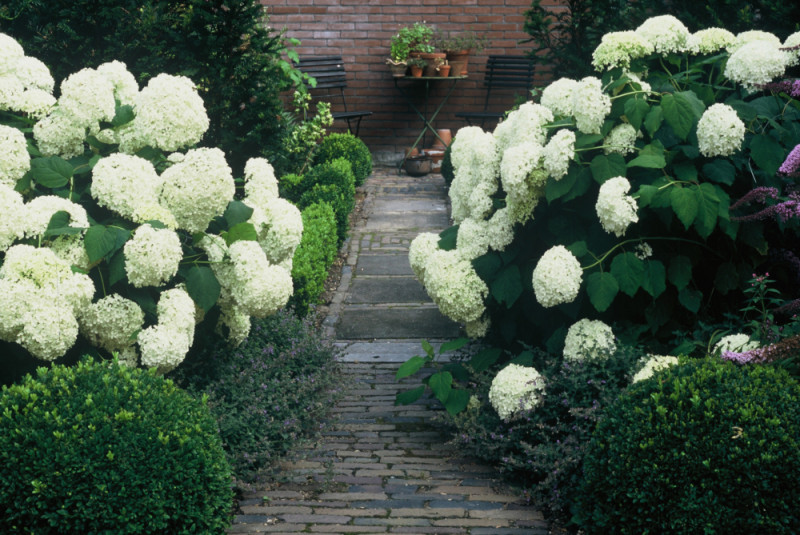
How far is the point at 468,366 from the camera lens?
4676 mm

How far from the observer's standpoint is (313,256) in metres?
6.66

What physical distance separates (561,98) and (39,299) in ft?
9.34

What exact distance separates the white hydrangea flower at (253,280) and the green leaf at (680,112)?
2.10 meters

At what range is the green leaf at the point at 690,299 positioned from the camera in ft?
13.4

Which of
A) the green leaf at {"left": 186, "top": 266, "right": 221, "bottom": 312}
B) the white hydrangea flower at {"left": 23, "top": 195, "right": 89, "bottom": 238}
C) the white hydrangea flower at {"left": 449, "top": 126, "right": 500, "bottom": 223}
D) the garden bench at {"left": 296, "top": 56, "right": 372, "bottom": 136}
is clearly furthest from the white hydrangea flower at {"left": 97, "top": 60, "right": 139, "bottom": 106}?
the garden bench at {"left": 296, "top": 56, "right": 372, "bottom": 136}

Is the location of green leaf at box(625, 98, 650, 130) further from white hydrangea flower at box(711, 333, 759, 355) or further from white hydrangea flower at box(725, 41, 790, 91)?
white hydrangea flower at box(711, 333, 759, 355)

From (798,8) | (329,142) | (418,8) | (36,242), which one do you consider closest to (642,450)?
(36,242)

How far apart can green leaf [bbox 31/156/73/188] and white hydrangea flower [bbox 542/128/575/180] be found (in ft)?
7.67

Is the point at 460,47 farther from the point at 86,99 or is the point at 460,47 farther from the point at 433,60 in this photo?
the point at 86,99

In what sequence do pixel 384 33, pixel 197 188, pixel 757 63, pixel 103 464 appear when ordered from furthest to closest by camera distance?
pixel 384 33 < pixel 757 63 < pixel 197 188 < pixel 103 464

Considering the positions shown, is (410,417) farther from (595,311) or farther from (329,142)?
(329,142)

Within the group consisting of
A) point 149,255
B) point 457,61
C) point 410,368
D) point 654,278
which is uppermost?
point 457,61

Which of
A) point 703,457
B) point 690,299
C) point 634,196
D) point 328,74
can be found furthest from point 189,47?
point 703,457

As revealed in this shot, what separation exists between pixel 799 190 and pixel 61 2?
552 cm
